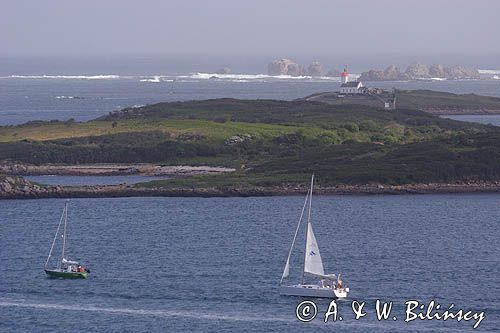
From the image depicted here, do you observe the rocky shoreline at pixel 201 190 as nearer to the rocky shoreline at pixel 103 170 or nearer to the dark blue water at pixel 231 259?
the dark blue water at pixel 231 259

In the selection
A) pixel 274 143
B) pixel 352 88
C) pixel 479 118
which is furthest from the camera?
pixel 479 118

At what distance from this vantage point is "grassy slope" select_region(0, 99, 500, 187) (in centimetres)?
9738

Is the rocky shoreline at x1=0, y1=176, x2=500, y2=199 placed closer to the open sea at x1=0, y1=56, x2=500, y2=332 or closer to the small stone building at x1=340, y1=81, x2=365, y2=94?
the open sea at x1=0, y1=56, x2=500, y2=332

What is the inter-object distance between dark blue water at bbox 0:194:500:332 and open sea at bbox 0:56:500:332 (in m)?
0.08

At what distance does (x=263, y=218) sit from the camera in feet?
263

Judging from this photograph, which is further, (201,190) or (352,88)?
(352,88)

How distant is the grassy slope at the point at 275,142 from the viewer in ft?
319

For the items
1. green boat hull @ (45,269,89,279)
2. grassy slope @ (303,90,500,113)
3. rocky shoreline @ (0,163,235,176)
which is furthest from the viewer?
grassy slope @ (303,90,500,113)

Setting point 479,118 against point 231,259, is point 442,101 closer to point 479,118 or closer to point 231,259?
point 479,118

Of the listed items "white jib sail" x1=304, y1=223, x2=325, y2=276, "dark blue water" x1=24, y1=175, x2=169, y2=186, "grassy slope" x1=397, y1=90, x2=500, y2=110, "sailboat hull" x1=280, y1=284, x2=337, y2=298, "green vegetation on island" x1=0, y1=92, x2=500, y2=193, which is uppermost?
"white jib sail" x1=304, y1=223, x2=325, y2=276

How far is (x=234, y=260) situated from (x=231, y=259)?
0.35m

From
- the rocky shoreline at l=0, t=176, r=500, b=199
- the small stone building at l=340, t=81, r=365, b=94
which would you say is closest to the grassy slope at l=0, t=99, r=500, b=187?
the rocky shoreline at l=0, t=176, r=500, b=199

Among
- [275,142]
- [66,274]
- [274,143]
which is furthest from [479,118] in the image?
[66,274]

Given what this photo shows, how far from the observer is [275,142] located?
121750mm
